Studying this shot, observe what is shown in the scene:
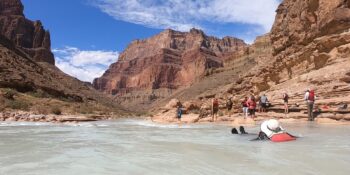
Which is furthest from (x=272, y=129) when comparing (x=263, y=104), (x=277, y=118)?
(x=263, y=104)

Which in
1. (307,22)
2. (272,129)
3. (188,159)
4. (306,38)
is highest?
(307,22)

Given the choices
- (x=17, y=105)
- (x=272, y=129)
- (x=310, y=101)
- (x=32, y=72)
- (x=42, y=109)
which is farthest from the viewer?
(x=32, y=72)

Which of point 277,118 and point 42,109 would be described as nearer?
point 277,118

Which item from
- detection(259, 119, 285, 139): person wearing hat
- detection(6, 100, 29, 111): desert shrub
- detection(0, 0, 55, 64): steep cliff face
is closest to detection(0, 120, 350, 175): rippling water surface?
detection(259, 119, 285, 139): person wearing hat

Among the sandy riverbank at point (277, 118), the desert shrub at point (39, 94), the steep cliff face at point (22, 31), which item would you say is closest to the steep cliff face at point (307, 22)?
the sandy riverbank at point (277, 118)

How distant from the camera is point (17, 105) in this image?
130 feet

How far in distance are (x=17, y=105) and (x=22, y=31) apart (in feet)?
321

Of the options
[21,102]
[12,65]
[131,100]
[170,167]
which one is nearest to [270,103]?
[170,167]

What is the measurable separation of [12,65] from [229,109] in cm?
4163

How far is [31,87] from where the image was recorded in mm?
52625

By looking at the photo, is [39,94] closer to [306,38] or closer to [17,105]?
[17,105]

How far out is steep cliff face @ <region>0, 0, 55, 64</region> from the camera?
12536 centimetres

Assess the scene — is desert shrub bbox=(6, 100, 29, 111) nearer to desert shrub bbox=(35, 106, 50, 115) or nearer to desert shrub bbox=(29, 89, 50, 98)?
desert shrub bbox=(35, 106, 50, 115)

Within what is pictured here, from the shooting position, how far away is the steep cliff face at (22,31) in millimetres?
125363
